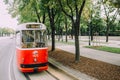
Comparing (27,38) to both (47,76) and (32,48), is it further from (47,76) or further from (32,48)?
(47,76)

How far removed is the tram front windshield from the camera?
12.6m

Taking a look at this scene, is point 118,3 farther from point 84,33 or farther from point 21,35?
point 84,33

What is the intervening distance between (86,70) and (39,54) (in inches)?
116

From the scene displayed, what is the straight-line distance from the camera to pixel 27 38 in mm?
12789

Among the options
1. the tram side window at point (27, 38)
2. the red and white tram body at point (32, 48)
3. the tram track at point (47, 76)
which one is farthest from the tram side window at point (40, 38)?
the tram track at point (47, 76)

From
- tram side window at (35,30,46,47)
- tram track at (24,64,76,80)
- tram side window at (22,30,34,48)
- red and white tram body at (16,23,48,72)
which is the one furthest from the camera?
tram side window at (35,30,46,47)

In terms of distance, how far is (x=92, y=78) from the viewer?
10383 millimetres

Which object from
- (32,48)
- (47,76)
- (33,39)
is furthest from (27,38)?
(47,76)

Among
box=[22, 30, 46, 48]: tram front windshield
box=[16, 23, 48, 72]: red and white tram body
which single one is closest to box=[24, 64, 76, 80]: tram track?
box=[16, 23, 48, 72]: red and white tram body

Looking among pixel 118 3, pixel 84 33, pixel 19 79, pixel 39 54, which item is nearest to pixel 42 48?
pixel 39 54

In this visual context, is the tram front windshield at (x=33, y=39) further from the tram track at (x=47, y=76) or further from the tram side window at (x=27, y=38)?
the tram track at (x=47, y=76)

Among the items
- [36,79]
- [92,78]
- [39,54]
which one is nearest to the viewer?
[92,78]

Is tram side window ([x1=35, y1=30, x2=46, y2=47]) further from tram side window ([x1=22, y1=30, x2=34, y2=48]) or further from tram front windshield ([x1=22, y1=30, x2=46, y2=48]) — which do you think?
tram side window ([x1=22, y1=30, x2=34, y2=48])

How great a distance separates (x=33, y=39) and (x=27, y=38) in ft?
1.24
